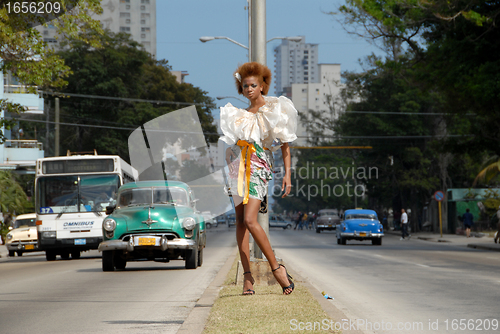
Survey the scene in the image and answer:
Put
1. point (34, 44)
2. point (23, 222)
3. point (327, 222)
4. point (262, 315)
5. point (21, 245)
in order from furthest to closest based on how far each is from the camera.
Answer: point (327, 222)
point (23, 222)
point (21, 245)
point (34, 44)
point (262, 315)

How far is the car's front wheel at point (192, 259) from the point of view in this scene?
14812 millimetres

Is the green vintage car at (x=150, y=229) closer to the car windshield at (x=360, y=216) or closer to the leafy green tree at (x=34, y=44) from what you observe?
the leafy green tree at (x=34, y=44)

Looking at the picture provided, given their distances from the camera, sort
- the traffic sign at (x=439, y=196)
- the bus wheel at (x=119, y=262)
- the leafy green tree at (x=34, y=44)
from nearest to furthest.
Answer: the bus wheel at (x=119, y=262) → the leafy green tree at (x=34, y=44) → the traffic sign at (x=439, y=196)

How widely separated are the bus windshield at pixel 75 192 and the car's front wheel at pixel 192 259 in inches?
240

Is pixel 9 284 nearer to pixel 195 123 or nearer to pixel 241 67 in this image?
pixel 241 67

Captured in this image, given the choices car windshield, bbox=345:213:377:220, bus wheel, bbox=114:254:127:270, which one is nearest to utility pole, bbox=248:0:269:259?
bus wheel, bbox=114:254:127:270

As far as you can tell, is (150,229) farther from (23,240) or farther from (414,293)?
(23,240)

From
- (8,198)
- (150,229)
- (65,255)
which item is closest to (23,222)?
(8,198)

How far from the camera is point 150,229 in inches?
551

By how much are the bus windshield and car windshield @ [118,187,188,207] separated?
5.08 meters

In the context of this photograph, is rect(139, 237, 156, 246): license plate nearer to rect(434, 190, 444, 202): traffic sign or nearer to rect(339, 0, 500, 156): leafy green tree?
rect(339, 0, 500, 156): leafy green tree

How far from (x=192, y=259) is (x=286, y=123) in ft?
30.0

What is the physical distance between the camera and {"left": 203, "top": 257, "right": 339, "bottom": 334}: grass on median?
213 inches

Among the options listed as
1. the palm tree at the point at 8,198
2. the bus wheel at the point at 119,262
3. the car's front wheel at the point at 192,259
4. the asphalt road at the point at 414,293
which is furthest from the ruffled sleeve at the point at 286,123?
the palm tree at the point at 8,198
